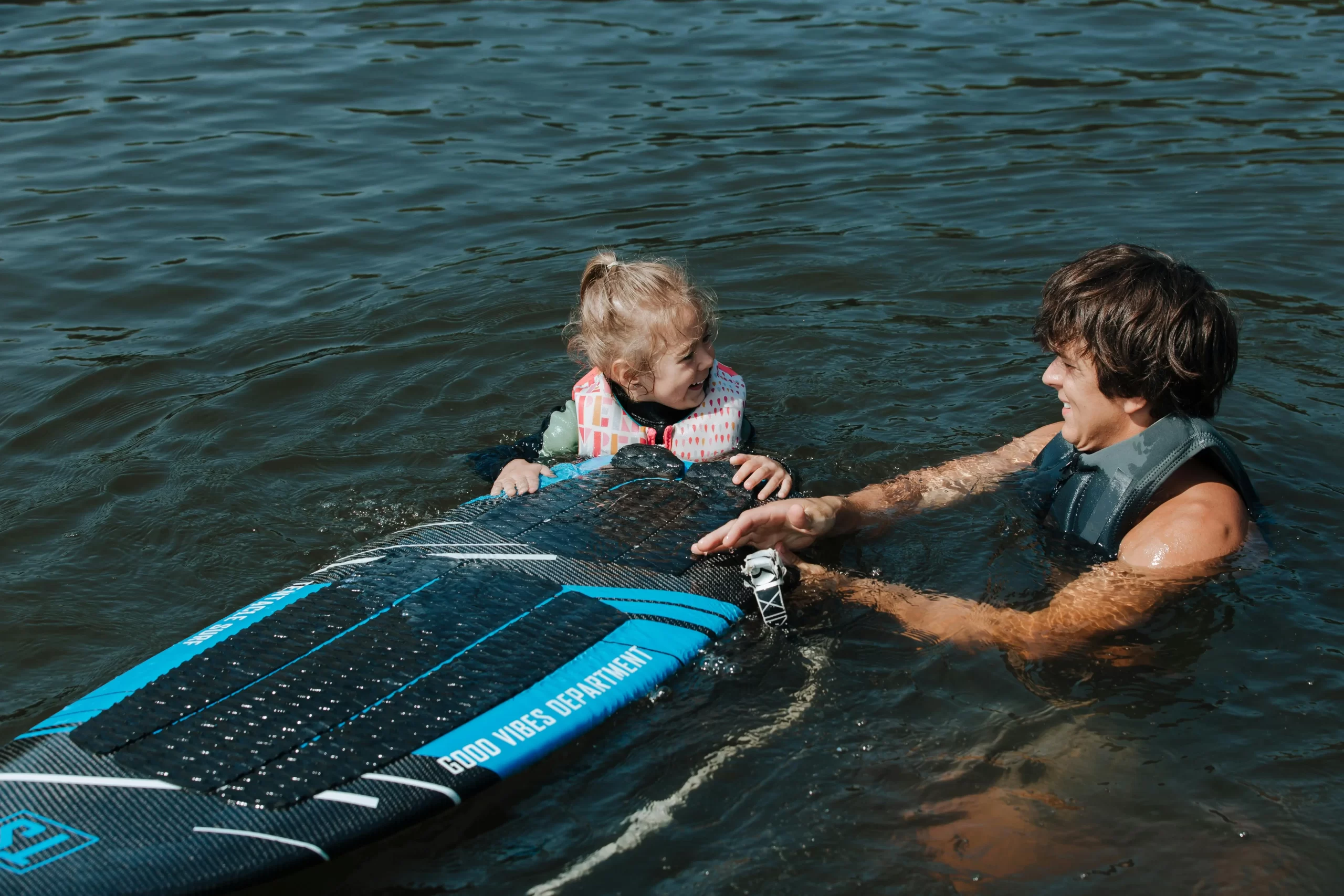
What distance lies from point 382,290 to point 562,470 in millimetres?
3082

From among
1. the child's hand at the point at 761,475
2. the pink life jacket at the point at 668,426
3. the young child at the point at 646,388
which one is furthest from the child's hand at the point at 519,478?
the child's hand at the point at 761,475

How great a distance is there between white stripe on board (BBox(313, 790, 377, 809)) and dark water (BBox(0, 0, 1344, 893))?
0.78ft

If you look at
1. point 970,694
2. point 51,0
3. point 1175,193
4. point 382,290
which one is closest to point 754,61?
point 1175,193

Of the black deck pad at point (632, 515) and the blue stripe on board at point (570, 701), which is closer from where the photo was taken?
the blue stripe on board at point (570, 701)

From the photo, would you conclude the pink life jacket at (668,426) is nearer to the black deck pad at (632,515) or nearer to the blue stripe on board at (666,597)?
the black deck pad at (632,515)

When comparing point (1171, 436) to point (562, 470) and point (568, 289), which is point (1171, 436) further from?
point (568, 289)

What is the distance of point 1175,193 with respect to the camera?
A: 8359 millimetres

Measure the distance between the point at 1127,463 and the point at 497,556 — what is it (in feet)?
6.94

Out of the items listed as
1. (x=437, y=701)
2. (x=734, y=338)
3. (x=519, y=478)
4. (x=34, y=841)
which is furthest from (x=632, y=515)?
(x=734, y=338)

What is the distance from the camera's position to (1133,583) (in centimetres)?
416

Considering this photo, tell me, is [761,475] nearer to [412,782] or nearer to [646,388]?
[646,388]

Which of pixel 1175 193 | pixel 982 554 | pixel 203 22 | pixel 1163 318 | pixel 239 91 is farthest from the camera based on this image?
pixel 203 22

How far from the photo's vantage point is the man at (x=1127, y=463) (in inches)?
159

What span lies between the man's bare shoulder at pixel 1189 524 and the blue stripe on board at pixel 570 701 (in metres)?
1.42
